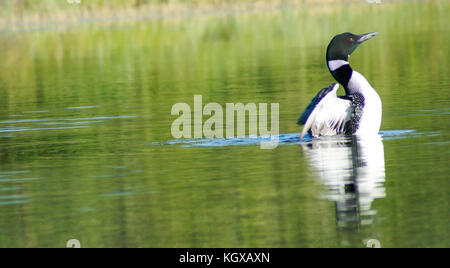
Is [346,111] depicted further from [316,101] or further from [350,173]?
[350,173]

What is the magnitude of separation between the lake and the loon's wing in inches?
9.2

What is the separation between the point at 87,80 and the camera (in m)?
29.0

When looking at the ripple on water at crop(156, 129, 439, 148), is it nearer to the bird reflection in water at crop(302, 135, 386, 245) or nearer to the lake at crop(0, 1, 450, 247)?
the lake at crop(0, 1, 450, 247)

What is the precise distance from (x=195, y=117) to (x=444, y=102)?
4.42 m

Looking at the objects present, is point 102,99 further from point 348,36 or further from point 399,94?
point 348,36

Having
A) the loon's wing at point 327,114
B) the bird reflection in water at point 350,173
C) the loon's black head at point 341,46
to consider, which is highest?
the loon's black head at point 341,46

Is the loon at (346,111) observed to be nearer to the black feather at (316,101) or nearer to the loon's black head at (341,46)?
the black feather at (316,101)

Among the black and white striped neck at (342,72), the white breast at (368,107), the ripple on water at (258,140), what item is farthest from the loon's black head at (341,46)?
the ripple on water at (258,140)

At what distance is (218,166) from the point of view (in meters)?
13.0

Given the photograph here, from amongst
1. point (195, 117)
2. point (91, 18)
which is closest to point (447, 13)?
point (91, 18)

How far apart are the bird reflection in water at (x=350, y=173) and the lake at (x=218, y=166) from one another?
0.02 m

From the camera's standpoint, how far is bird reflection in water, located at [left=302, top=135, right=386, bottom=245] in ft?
32.7

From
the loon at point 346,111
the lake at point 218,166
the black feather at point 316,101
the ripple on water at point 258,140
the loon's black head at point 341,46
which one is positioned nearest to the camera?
the lake at point 218,166

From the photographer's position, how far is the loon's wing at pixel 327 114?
1401 cm
